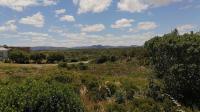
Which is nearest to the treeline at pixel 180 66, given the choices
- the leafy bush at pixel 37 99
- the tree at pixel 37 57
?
the leafy bush at pixel 37 99

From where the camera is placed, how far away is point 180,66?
1451 cm

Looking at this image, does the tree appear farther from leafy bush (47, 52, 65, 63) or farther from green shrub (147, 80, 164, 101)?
green shrub (147, 80, 164, 101)

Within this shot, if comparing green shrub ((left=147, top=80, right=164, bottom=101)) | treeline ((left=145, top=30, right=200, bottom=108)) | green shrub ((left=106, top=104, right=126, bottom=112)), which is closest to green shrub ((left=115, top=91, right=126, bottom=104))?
green shrub ((left=106, top=104, right=126, bottom=112))

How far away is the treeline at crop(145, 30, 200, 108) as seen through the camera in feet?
47.5

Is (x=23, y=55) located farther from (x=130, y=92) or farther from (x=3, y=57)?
(x=130, y=92)

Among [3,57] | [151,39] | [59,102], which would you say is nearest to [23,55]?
[3,57]

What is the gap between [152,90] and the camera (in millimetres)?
14875

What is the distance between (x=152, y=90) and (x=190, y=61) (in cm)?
188

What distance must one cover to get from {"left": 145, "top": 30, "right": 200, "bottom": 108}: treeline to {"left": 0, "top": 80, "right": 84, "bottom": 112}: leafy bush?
25.1 ft

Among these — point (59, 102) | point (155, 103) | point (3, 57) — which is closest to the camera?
point (59, 102)

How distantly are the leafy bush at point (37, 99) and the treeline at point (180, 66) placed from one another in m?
7.66

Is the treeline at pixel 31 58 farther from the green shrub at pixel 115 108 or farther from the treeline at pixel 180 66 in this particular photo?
the green shrub at pixel 115 108

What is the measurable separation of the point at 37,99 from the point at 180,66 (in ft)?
27.7

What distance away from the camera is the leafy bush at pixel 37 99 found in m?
7.05
